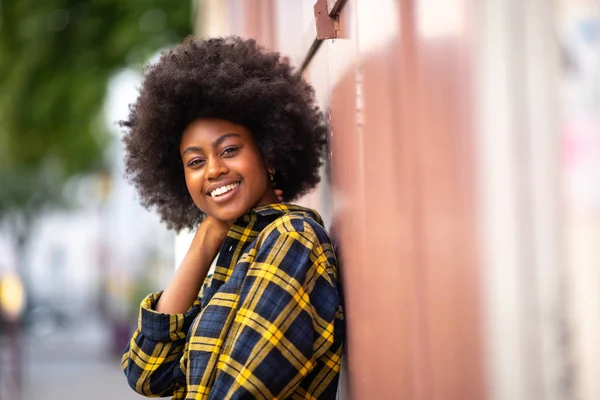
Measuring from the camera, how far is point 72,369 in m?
16.2

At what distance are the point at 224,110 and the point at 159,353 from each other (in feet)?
2.17

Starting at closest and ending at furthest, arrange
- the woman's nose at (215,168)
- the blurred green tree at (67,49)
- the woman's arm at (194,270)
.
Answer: the woman's nose at (215,168), the woman's arm at (194,270), the blurred green tree at (67,49)

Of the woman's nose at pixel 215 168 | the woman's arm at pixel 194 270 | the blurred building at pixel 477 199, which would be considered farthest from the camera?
the woman's arm at pixel 194 270

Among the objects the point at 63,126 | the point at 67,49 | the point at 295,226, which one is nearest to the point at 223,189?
the point at 295,226

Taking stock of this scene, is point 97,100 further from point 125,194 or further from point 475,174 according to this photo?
point 125,194

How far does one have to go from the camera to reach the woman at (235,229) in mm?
1850

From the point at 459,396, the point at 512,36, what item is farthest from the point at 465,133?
the point at 459,396

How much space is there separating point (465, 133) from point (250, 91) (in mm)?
1244

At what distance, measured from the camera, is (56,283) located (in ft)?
130

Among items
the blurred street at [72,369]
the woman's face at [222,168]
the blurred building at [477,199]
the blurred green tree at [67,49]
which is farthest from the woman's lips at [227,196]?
the blurred street at [72,369]

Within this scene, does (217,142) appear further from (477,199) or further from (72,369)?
(72,369)

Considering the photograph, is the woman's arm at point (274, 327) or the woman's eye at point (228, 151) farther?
the woman's eye at point (228, 151)

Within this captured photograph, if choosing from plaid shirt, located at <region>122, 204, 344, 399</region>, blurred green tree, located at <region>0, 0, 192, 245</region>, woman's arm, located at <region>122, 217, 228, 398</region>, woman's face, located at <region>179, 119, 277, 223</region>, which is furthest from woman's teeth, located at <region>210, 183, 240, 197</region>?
blurred green tree, located at <region>0, 0, 192, 245</region>

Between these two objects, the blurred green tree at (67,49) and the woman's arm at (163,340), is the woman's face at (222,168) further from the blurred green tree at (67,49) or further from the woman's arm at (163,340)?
the blurred green tree at (67,49)
